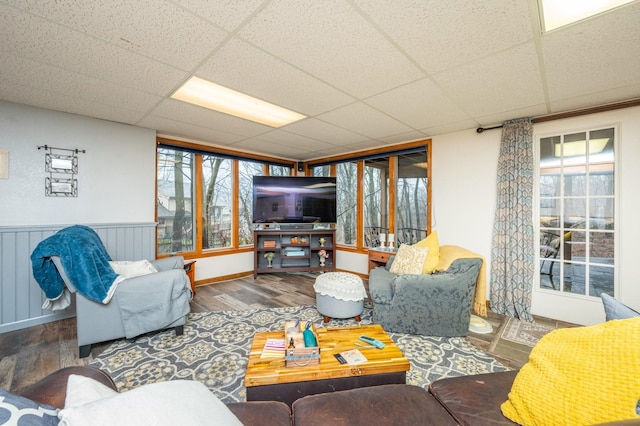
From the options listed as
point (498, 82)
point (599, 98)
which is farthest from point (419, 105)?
point (599, 98)

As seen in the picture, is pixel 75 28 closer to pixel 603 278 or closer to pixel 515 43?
pixel 515 43

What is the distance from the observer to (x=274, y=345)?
161 centimetres

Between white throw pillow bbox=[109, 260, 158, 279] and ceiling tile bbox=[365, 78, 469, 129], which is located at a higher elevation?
ceiling tile bbox=[365, 78, 469, 129]

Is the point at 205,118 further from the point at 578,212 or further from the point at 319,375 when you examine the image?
the point at 578,212

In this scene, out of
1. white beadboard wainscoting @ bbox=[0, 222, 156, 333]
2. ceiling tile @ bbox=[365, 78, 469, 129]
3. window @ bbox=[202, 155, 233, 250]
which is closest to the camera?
ceiling tile @ bbox=[365, 78, 469, 129]

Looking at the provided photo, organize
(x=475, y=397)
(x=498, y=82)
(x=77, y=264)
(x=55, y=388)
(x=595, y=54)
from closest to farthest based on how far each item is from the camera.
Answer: (x=55, y=388)
(x=475, y=397)
(x=595, y=54)
(x=77, y=264)
(x=498, y=82)

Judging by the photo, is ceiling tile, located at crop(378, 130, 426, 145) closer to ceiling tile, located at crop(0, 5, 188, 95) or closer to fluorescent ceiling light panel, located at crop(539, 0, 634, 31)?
fluorescent ceiling light panel, located at crop(539, 0, 634, 31)

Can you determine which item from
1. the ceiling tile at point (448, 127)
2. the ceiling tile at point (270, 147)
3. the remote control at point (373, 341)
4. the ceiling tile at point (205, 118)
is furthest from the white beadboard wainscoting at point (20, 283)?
the ceiling tile at point (448, 127)

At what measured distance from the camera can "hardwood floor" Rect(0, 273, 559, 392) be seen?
1.93 meters

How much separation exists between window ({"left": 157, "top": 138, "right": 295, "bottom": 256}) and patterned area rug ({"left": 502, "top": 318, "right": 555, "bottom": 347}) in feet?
13.0

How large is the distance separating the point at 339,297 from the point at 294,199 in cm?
246

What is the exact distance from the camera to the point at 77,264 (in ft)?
6.54

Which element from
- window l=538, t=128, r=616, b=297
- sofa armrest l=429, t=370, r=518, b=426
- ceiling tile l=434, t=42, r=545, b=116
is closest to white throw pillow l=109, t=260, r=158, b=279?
sofa armrest l=429, t=370, r=518, b=426

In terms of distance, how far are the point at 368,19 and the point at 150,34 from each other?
130 cm
